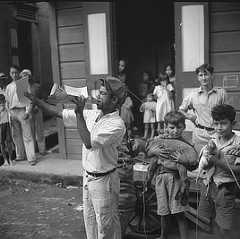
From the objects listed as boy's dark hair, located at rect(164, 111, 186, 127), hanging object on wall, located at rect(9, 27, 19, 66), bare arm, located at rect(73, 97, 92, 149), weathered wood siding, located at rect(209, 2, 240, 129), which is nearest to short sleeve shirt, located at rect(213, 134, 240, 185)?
boy's dark hair, located at rect(164, 111, 186, 127)

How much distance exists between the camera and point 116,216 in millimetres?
3332

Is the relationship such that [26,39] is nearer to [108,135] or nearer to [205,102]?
[205,102]

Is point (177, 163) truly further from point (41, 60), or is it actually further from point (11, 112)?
point (41, 60)

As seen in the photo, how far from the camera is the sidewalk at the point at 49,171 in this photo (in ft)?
21.5

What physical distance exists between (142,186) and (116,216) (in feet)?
3.81

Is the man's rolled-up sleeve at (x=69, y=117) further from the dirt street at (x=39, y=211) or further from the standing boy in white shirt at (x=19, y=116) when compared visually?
the standing boy in white shirt at (x=19, y=116)

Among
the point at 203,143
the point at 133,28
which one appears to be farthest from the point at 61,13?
the point at 203,143

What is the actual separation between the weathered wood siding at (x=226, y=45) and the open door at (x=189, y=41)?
0.46 feet

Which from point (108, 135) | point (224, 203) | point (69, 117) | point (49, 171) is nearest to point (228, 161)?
point (224, 203)

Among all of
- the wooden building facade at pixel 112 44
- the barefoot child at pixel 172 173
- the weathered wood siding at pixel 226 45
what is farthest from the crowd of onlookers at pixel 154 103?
the barefoot child at pixel 172 173

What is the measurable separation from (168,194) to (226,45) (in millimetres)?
3383

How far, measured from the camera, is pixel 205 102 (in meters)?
4.62

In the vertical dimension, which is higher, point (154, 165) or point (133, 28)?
point (133, 28)

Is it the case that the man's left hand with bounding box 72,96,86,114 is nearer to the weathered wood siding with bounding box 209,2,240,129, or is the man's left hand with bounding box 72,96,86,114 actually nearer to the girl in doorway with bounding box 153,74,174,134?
the weathered wood siding with bounding box 209,2,240,129
